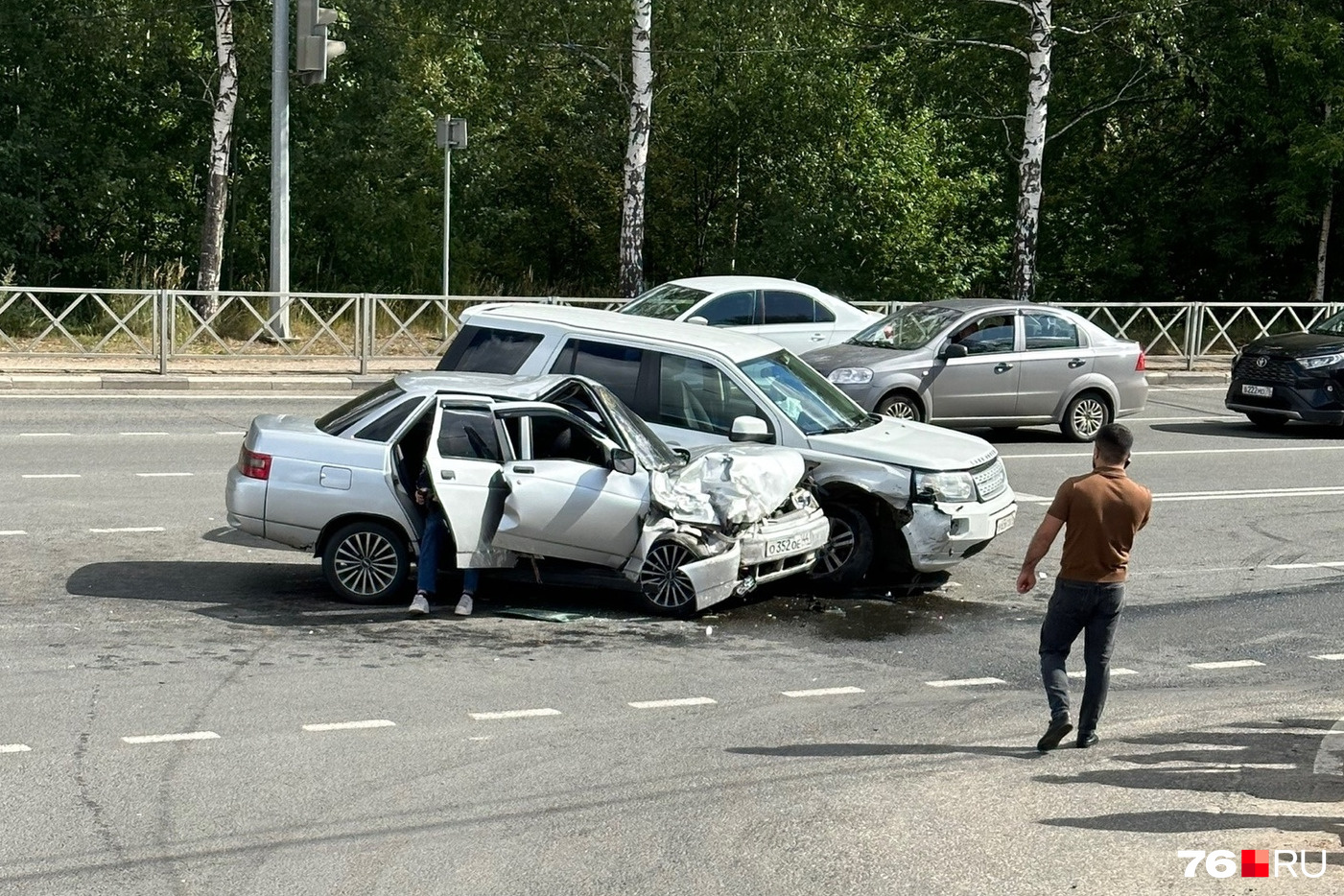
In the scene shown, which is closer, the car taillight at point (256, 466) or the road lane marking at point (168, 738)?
the road lane marking at point (168, 738)

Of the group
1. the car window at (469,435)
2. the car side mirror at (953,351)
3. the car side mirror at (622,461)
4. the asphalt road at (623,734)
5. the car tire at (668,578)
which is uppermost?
the car side mirror at (953,351)

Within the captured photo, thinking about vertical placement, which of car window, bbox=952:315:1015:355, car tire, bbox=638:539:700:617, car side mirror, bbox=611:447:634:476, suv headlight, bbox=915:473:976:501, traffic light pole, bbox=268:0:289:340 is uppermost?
traffic light pole, bbox=268:0:289:340

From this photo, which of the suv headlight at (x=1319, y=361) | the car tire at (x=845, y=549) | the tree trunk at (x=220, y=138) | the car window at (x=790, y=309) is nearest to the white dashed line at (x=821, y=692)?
the car tire at (x=845, y=549)

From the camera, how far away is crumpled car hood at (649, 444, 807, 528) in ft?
33.2

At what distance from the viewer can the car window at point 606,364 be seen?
11.7 m

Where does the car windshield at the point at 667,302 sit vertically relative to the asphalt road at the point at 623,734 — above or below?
above

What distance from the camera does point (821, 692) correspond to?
869 centimetres

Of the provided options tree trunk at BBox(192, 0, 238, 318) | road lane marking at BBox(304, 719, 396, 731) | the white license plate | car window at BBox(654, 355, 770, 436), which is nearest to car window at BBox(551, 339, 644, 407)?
car window at BBox(654, 355, 770, 436)

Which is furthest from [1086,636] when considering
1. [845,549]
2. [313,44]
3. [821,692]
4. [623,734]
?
[313,44]

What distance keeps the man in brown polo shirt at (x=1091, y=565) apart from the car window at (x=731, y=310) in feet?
42.5

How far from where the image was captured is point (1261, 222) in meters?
32.6

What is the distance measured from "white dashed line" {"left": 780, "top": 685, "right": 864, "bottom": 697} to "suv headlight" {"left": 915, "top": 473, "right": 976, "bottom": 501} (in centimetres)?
241

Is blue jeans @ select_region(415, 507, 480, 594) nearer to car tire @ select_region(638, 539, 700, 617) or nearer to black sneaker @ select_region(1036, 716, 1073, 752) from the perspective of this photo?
car tire @ select_region(638, 539, 700, 617)

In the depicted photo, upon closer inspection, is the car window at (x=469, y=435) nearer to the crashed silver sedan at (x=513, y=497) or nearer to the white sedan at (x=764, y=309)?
the crashed silver sedan at (x=513, y=497)
